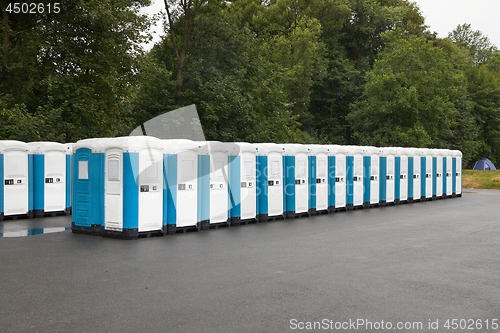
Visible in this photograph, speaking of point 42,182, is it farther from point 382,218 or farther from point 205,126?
point 205,126

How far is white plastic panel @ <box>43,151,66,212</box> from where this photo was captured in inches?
612

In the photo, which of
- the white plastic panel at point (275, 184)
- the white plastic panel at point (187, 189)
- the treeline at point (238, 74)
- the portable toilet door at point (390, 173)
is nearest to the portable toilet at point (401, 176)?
the portable toilet door at point (390, 173)

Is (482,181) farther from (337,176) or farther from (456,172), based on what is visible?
(337,176)

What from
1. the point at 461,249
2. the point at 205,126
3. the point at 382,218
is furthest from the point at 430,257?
the point at 205,126

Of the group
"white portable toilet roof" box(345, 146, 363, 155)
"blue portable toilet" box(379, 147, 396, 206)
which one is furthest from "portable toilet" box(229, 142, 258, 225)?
"blue portable toilet" box(379, 147, 396, 206)

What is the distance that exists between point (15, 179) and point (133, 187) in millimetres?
5253

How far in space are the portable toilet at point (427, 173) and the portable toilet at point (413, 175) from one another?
0.42 meters

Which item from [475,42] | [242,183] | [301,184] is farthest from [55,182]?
[475,42]

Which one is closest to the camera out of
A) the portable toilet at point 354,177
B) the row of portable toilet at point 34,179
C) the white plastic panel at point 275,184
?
the row of portable toilet at point 34,179

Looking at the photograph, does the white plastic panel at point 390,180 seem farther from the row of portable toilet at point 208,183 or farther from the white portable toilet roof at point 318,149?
the white portable toilet roof at point 318,149

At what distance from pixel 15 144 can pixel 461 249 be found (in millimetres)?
11510

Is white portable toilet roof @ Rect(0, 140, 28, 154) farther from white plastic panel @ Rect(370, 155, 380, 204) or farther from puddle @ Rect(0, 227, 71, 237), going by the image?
white plastic panel @ Rect(370, 155, 380, 204)

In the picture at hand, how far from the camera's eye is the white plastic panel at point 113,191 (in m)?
11.4

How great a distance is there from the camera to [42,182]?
50.9 ft
